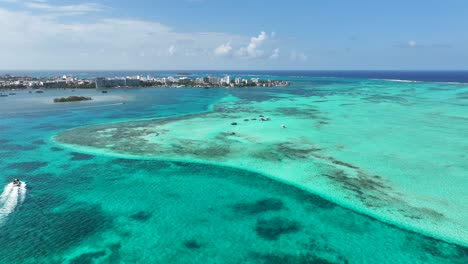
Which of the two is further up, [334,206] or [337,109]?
[337,109]

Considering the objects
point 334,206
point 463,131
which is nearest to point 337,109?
point 463,131

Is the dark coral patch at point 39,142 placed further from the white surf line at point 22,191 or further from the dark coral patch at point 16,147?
the white surf line at point 22,191

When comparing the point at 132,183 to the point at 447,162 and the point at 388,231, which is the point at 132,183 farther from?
the point at 447,162

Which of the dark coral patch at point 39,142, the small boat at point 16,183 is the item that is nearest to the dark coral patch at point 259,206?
the small boat at point 16,183

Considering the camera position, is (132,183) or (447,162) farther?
(447,162)

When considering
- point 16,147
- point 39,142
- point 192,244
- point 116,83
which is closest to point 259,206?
point 192,244

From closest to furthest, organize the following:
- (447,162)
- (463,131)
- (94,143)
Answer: (447,162) < (94,143) < (463,131)

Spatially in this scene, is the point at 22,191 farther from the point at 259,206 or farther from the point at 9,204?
the point at 259,206
